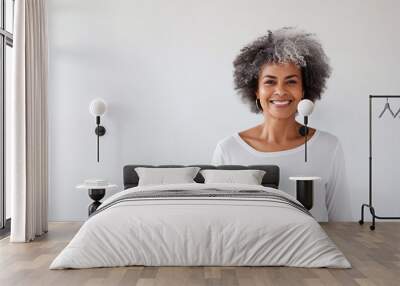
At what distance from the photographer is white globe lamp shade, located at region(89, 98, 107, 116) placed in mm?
7086

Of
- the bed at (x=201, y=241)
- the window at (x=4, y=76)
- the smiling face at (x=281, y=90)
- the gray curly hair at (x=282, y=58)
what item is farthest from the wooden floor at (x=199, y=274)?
the gray curly hair at (x=282, y=58)

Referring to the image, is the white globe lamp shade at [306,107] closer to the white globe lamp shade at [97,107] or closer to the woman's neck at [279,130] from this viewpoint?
the woman's neck at [279,130]

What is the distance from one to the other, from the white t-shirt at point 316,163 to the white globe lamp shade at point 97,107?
1.53 meters

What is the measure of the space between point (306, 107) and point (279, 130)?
47 centimetres

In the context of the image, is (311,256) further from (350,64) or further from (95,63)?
(95,63)

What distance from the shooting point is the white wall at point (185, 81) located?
7.38 meters

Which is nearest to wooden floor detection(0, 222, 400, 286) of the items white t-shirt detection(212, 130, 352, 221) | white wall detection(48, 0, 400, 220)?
white t-shirt detection(212, 130, 352, 221)

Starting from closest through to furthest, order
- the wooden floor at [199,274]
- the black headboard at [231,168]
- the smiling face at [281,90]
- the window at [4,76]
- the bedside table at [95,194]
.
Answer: the wooden floor at [199,274]
the window at [4,76]
the bedside table at [95,194]
the black headboard at [231,168]
the smiling face at [281,90]

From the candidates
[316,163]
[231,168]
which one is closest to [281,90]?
[316,163]

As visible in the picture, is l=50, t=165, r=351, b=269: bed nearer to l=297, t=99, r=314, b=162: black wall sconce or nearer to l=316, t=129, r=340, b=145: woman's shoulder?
l=297, t=99, r=314, b=162: black wall sconce

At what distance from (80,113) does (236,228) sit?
3.52 meters

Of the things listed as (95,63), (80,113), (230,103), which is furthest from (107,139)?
(230,103)

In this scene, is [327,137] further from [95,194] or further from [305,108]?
[95,194]

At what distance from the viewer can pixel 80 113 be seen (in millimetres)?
7426
